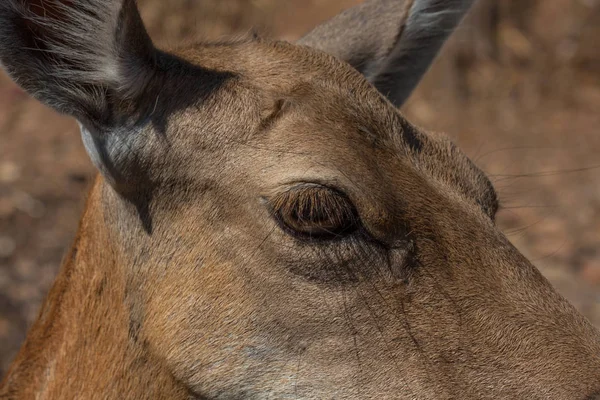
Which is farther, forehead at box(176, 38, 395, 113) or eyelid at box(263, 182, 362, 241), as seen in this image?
forehead at box(176, 38, 395, 113)

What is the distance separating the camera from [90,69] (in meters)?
3.33

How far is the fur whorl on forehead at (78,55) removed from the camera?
3236 mm

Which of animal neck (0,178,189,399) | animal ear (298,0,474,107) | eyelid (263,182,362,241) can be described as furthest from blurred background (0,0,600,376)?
eyelid (263,182,362,241)

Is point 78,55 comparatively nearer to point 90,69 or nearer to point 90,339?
point 90,69

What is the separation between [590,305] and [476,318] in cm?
472

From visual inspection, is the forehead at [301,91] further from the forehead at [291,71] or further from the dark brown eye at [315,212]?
the dark brown eye at [315,212]

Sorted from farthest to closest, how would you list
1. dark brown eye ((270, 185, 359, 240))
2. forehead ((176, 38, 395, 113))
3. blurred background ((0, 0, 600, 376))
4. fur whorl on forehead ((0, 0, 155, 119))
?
blurred background ((0, 0, 600, 376)), forehead ((176, 38, 395, 113)), fur whorl on forehead ((0, 0, 155, 119)), dark brown eye ((270, 185, 359, 240))

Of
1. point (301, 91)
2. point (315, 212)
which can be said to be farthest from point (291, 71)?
point (315, 212)

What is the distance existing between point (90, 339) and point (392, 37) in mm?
2043

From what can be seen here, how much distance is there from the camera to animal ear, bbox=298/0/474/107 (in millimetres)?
4355

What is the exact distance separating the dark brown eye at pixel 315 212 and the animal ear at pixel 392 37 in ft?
4.61

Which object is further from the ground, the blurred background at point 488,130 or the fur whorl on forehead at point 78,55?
the fur whorl on forehead at point 78,55

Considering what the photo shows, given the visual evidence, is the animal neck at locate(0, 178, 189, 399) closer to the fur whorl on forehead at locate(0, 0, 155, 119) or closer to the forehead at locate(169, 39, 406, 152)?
the fur whorl on forehead at locate(0, 0, 155, 119)

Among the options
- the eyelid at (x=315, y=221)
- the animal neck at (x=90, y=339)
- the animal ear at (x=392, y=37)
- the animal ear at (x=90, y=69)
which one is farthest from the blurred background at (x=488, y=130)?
the eyelid at (x=315, y=221)
